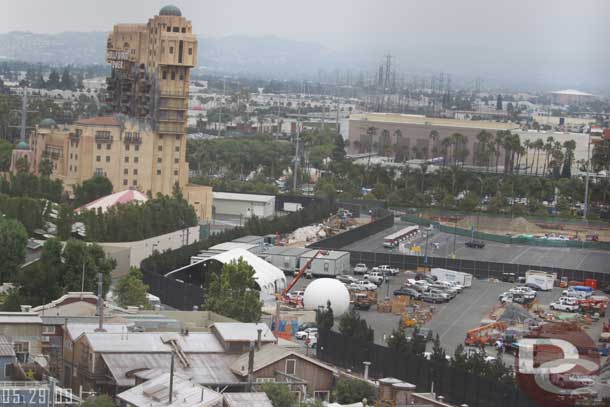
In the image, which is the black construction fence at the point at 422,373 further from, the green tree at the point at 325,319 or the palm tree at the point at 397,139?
the palm tree at the point at 397,139

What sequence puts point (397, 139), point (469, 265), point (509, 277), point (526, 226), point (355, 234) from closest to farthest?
point (509, 277)
point (469, 265)
point (355, 234)
point (526, 226)
point (397, 139)

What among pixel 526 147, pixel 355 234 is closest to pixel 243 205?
pixel 355 234

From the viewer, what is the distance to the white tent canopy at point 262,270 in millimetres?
21891

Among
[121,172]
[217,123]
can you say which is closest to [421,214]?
[121,172]

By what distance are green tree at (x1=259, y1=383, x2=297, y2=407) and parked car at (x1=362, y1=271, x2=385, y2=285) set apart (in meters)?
11.4

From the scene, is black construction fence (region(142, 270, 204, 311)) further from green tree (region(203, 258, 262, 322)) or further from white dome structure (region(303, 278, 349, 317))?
white dome structure (region(303, 278, 349, 317))

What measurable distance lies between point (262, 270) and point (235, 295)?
162 inches

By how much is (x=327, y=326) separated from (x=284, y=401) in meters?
5.49

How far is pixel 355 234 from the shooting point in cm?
2983

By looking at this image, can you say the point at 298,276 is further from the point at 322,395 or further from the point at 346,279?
the point at 322,395

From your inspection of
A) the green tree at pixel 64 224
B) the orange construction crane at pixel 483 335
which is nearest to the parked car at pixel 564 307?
the orange construction crane at pixel 483 335

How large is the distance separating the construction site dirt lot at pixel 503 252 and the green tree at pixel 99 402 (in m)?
14.5

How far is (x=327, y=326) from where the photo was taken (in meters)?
17.9

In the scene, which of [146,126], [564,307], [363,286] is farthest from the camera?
[146,126]
